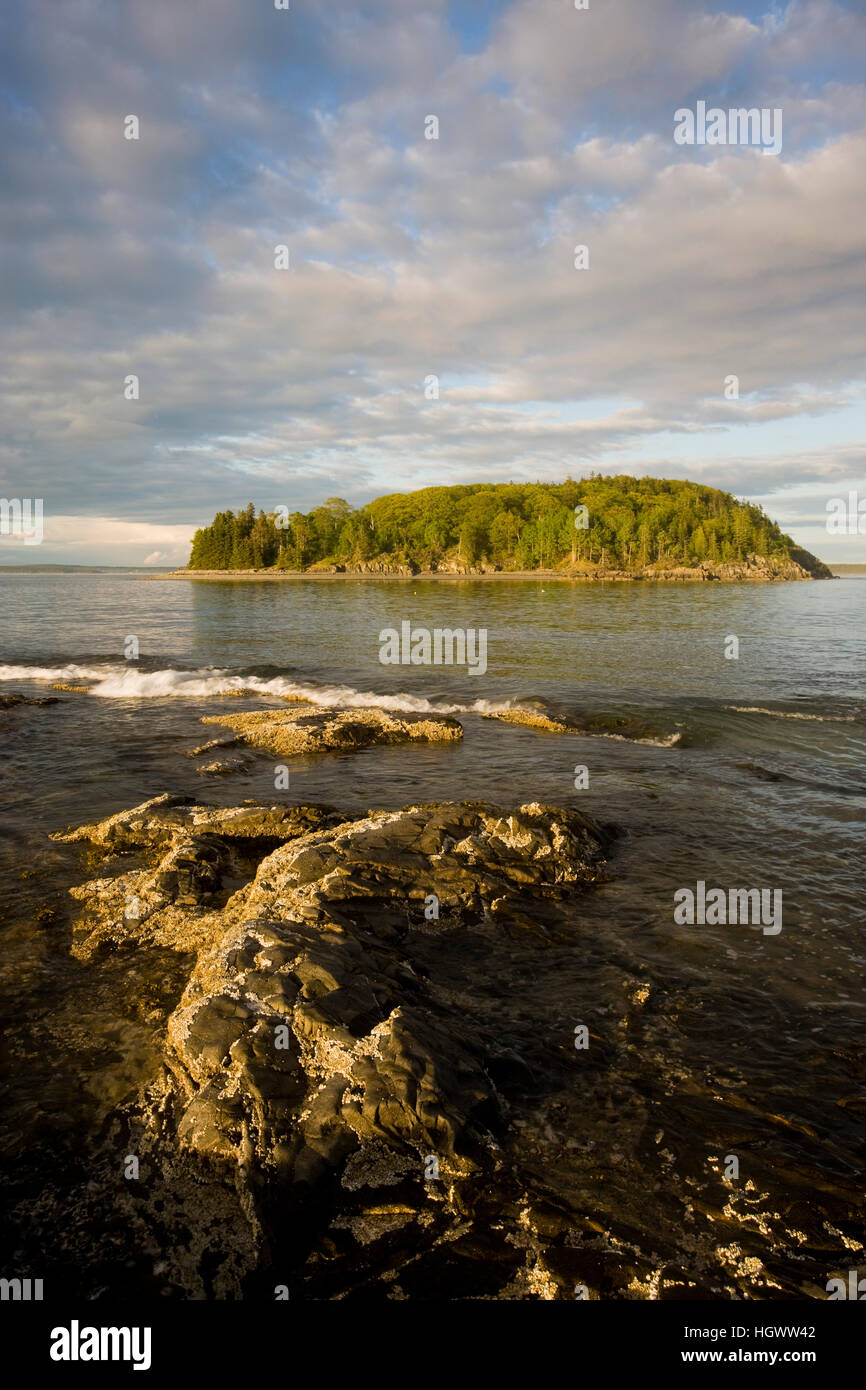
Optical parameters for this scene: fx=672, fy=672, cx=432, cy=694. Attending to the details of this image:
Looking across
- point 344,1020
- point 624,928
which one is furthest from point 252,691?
point 344,1020

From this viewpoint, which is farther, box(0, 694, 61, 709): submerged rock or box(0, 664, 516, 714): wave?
box(0, 664, 516, 714): wave

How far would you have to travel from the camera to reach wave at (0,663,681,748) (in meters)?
22.2

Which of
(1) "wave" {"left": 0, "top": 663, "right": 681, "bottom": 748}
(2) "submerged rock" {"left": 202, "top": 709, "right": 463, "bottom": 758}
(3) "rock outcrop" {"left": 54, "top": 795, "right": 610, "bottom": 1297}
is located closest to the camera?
(3) "rock outcrop" {"left": 54, "top": 795, "right": 610, "bottom": 1297}

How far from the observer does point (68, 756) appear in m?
18.1

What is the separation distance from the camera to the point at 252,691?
92.7 ft

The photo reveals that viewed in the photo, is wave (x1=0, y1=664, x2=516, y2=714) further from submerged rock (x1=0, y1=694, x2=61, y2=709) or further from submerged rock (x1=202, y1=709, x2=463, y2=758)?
submerged rock (x1=202, y1=709, x2=463, y2=758)

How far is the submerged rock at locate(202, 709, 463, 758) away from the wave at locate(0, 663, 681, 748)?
7.25ft

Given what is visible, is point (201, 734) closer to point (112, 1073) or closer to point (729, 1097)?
point (112, 1073)

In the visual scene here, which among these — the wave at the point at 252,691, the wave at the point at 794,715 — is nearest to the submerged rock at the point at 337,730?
the wave at the point at 252,691

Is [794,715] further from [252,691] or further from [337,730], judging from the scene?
[252,691]

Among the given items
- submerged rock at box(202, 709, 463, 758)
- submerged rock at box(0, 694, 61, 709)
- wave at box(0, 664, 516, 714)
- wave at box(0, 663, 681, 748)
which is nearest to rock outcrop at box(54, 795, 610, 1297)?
submerged rock at box(202, 709, 463, 758)

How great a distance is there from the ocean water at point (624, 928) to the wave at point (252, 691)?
19 centimetres
